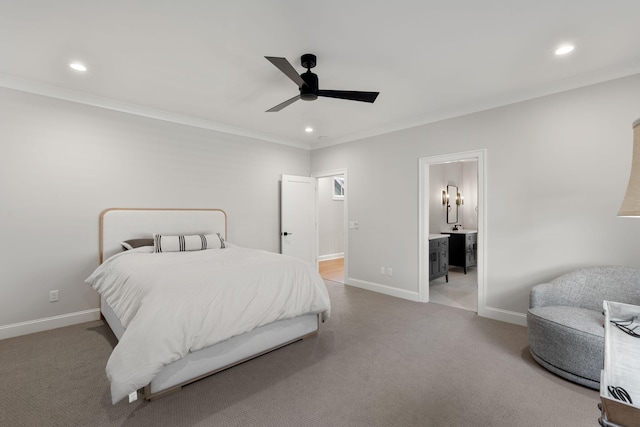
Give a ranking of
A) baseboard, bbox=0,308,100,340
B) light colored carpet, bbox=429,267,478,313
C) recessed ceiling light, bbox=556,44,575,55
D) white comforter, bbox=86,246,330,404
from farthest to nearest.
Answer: light colored carpet, bbox=429,267,478,313 → baseboard, bbox=0,308,100,340 → recessed ceiling light, bbox=556,44,575,55 → white comforter, bbox=86,246,330,404

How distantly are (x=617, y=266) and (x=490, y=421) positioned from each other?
1.96 metres

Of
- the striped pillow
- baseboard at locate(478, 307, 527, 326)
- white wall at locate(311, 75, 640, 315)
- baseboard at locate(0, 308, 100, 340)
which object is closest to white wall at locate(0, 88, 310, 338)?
baseboard at locate(0, 308, 100, 340)

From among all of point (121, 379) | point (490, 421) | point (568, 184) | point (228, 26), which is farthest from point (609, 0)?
point (121, 379)

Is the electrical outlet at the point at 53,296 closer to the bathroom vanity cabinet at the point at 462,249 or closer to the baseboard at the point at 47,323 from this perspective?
the baseboard at the point at 47,323

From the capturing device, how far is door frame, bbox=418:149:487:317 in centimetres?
353

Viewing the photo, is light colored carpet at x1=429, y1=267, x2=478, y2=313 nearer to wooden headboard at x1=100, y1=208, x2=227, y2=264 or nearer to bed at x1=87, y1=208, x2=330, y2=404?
bed at x1=87, y1=208, x2=330, y2=404

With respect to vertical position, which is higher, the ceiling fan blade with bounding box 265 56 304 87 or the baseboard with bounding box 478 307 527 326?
the ceiling fan blade with bounding box 265 56 304 87

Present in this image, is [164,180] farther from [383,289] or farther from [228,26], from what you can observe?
[383,289]

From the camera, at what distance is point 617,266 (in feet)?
8.44

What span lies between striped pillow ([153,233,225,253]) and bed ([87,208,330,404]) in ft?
0.23

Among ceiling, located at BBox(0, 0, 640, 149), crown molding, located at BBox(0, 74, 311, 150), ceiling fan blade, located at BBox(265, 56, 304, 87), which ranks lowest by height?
ceiling fan blade, located at BBox(265, 56, 304, 87)

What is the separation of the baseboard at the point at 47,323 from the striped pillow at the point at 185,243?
110 cm

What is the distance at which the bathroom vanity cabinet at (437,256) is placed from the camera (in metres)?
4.67

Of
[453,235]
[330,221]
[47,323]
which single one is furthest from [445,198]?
[47,323]
